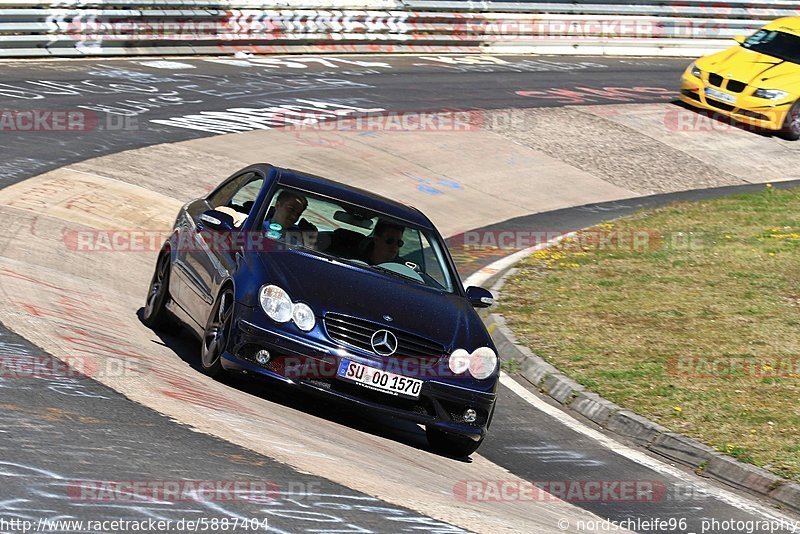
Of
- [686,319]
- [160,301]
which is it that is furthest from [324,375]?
[686,319]

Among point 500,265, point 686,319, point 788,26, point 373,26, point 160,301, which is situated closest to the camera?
point 160,301

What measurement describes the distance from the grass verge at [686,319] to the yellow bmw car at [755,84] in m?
6.07

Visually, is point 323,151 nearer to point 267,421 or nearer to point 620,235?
point 620,235

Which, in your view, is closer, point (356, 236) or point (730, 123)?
point (356, 236)

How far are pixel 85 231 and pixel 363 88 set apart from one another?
11.7 metres

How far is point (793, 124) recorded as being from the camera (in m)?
24.8

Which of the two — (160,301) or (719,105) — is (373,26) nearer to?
(719,105)

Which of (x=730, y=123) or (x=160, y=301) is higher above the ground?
(x=160, y=301)

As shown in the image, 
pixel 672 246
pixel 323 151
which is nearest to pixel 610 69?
pixel 323 151

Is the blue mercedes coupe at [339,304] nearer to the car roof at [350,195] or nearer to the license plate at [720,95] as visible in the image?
the car roof at [350,195]

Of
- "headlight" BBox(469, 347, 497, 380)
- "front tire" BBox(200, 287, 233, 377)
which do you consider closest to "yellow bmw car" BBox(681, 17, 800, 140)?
"headlight" BBox(469, 347, 497, 380)

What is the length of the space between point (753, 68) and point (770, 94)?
582 millimetres

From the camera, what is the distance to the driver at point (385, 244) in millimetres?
9553

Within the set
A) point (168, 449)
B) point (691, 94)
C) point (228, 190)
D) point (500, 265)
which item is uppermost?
point (228, 190)
